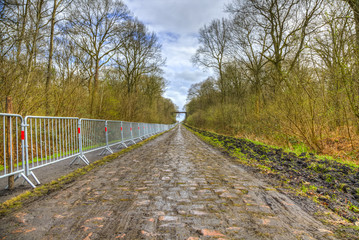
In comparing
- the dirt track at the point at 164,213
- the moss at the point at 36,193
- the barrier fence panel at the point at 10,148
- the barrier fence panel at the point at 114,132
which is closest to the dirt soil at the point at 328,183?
the dirt track at the point at 164,213

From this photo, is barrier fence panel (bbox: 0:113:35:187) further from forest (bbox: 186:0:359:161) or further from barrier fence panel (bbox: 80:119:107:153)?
forest (bbox: 186:0:359:161)

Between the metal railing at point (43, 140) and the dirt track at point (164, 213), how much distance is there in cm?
133

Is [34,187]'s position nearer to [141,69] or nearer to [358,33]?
[358,33]

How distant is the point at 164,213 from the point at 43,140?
529cm

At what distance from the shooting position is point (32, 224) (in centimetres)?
276

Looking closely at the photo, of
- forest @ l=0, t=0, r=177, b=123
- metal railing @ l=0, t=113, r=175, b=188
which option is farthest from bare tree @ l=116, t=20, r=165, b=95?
metal railing @ l=0, t=113, r=175, b=188

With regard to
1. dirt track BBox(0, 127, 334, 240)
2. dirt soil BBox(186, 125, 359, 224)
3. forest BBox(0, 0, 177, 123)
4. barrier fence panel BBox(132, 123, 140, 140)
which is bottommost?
dirt soil BBox(186, 125, 359, 224)

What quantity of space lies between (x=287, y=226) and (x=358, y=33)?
761 centimetres

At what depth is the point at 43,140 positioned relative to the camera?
639 cm

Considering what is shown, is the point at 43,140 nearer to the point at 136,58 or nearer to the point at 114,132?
the point at 114,132

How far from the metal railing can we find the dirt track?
133cm

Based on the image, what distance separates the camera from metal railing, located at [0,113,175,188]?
4.53 meters

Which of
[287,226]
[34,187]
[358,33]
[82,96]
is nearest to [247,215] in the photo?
[287,226]

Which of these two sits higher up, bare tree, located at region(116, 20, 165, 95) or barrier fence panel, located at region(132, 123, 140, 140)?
bare tree, located at region(116, 20, 165, 95)
